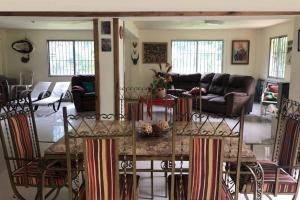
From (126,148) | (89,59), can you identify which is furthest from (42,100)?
(126,148)

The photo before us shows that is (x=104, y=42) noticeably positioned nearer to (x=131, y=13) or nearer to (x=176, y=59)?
(x=131, y=13)

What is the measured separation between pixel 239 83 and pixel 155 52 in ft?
10.0

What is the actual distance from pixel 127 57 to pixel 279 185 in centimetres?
709

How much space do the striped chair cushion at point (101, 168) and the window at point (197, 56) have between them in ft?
24.7

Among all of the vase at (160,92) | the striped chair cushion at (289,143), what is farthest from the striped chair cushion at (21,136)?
the vase at (160,92)

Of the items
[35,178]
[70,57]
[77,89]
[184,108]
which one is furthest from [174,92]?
[35,178]

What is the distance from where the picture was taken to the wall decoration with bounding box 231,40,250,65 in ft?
28.4

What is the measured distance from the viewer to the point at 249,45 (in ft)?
28.4

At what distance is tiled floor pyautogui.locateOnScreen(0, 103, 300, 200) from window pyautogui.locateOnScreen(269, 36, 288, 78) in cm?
107

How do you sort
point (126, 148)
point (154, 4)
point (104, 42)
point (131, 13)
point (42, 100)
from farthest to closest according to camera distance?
point (42, 100) < point (104, 42) < point (131, 13) < point (154, 4) < point (126, 148)

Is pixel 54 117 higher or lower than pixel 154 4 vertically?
lower

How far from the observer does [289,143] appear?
88.3 inches

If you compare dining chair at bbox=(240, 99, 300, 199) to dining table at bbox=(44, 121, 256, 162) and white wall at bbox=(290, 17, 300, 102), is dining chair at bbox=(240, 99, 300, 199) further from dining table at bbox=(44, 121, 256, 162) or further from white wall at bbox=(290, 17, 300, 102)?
white wall at bbox=(290, 17, 300, 102)

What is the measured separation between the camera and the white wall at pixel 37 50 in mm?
8852
